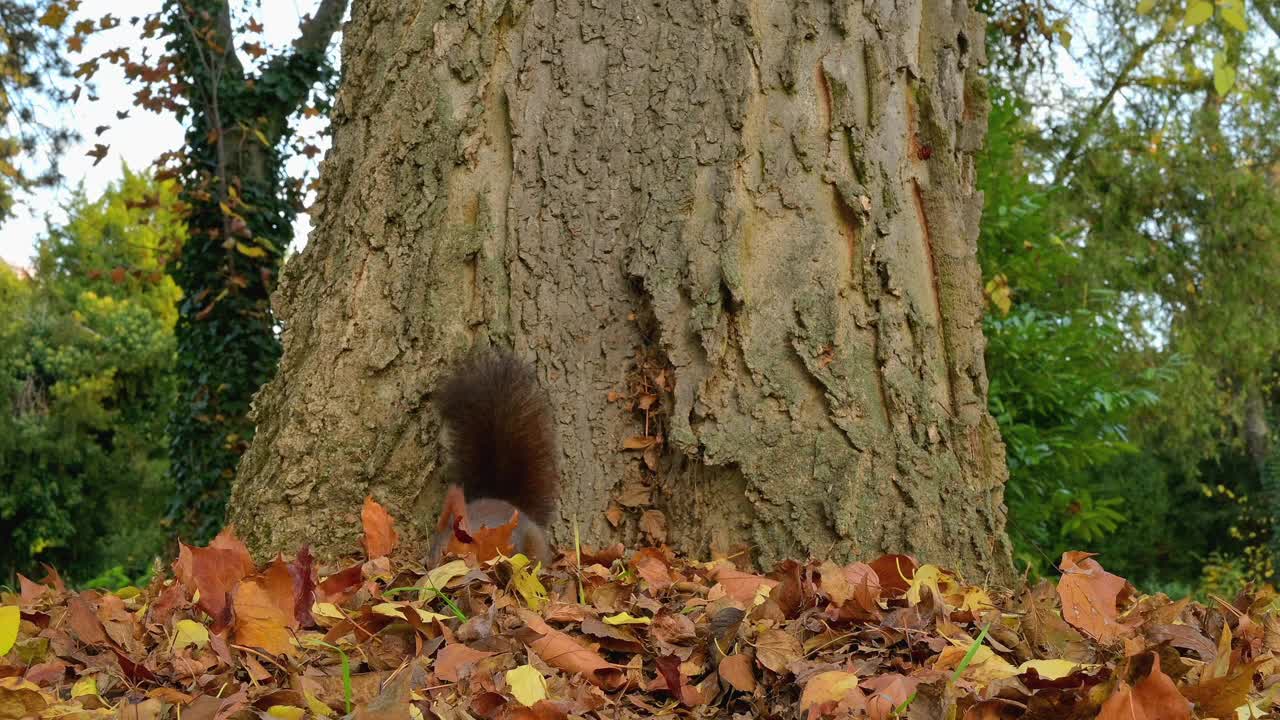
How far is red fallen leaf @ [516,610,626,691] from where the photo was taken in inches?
59.8

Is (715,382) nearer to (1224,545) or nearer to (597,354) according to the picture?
(597,354)

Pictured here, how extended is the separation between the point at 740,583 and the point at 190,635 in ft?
3.19

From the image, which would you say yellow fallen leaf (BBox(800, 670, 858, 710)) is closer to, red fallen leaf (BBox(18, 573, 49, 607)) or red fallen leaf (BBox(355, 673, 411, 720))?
red fallen leaf (BBox(355, 673, 411, 720))

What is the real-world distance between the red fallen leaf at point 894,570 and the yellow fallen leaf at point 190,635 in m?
1.18

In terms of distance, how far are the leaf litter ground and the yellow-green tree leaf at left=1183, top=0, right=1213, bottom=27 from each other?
6.03ft

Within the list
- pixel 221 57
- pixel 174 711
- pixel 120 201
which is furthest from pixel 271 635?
pixel 120 201

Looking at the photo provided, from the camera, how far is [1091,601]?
159cm

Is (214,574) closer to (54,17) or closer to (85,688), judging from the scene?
(85,688)

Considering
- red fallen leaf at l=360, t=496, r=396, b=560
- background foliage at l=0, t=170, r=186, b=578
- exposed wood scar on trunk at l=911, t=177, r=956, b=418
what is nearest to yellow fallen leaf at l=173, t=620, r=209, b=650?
red fallen leaf at l=360, t=496, r=396, b=560

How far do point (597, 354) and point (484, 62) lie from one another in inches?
31.3

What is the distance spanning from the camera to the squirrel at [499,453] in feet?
7.28

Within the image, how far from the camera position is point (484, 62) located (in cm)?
250

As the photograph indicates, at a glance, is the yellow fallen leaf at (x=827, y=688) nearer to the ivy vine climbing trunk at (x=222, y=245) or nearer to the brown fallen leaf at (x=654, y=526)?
the brown fallen leaf at (x=654, y=526)

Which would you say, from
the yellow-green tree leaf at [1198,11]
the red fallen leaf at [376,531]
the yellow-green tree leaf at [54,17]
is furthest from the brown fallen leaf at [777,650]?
the yellow-green tree leaf at [54,17]
